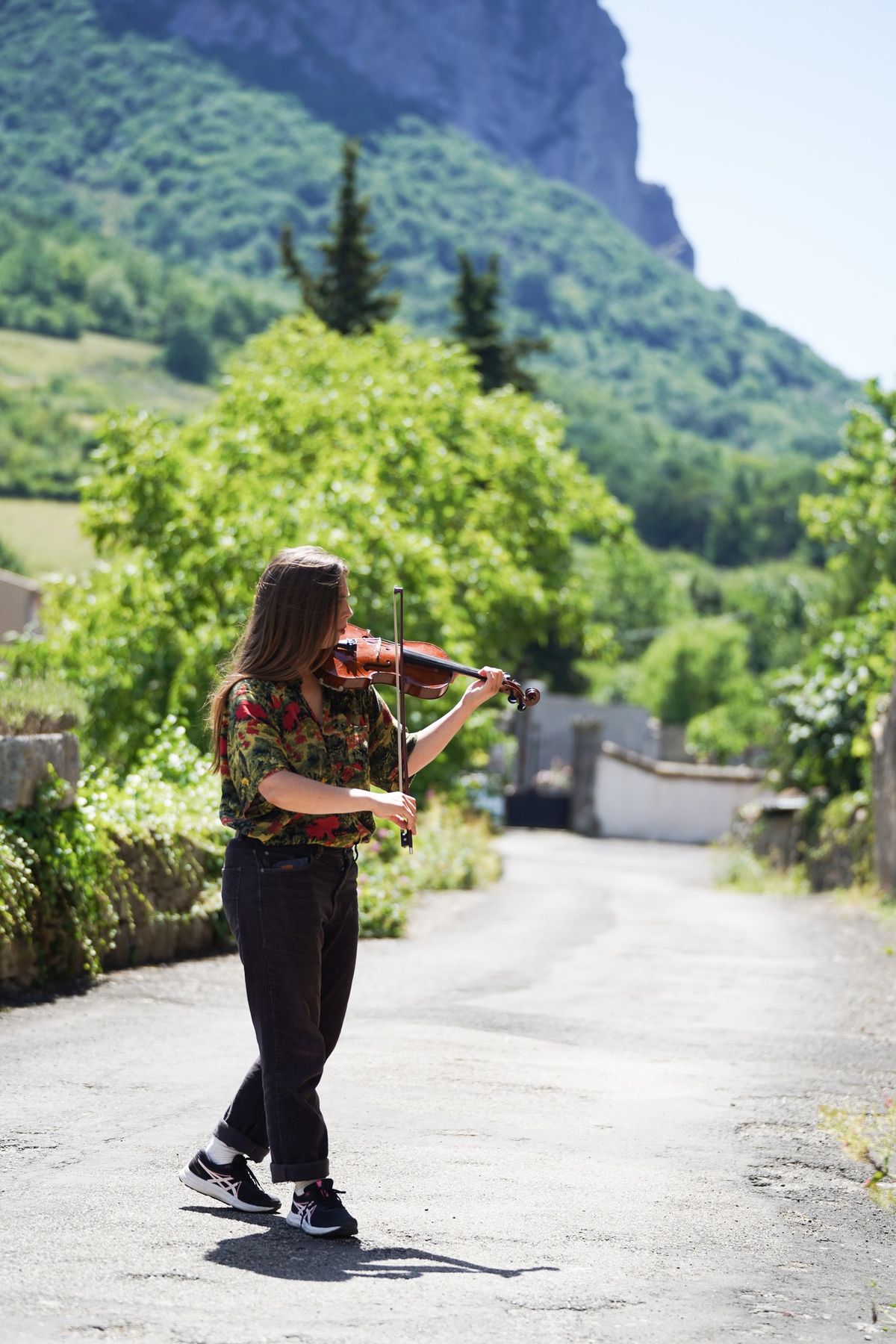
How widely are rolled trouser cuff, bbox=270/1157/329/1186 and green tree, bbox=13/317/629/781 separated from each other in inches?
345

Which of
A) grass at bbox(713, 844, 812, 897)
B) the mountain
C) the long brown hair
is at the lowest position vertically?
grass at bbox(713, 844, 812, 897)

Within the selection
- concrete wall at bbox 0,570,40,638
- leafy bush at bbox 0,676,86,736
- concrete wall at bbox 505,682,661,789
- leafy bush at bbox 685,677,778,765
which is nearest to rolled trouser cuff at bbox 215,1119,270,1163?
leafy bush at bbox 0,676,86,736

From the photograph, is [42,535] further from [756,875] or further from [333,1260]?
[333,1260]

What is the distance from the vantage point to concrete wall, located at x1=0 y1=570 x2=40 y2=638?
34.8 metres

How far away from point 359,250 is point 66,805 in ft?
115

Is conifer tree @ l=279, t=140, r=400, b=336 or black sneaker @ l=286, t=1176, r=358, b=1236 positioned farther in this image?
conifer tree @ l=279, t=140, r=400, b=336

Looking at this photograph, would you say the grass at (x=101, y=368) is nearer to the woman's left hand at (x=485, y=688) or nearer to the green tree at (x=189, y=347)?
the green tree at (x=189, y=347)

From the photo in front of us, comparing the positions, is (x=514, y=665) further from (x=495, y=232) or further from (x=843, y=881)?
(x=495, y=232)

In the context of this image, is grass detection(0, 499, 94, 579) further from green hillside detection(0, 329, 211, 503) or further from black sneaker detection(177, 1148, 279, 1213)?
black sneaker detection(177, 1148, 279, 1213)

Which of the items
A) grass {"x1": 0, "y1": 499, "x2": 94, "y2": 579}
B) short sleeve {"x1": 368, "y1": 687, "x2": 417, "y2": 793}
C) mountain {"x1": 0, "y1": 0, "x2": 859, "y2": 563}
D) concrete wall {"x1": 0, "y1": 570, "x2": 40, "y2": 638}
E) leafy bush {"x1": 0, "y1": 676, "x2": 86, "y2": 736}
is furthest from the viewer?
mountain {"x1": 0, "y1": 0, "x2": 859, "y2": 563}

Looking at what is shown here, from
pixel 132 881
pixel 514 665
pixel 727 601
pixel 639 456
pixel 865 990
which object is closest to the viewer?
pixel 132 881

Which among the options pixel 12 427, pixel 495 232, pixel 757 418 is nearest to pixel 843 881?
pixel 12 427

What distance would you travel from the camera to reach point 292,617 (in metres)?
4.18

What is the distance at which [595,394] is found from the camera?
11562 cm
